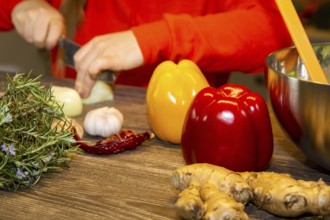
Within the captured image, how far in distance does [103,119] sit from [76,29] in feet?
2.28

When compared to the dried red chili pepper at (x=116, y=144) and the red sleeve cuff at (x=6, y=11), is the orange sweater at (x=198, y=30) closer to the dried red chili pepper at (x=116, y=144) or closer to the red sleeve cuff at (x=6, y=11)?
the red sleeve cuff at (x=6, y=11)

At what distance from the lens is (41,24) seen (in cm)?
150

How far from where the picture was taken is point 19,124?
841 millimetres

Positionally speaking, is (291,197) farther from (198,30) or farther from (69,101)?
(198,30)

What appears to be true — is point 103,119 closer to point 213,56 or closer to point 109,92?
point 109,92

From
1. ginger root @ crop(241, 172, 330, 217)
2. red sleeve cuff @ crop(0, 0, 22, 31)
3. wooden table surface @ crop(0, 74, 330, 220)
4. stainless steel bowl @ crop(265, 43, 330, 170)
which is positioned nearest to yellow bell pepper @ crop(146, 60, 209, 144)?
wooden table surface @ crop(0, 74, 330, 220)

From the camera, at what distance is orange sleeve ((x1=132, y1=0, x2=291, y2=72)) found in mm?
1360

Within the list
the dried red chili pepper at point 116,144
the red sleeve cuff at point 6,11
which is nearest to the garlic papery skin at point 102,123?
the dried red chili pepper at point 116,144

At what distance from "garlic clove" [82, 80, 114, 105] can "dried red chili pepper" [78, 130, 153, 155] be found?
33 cm

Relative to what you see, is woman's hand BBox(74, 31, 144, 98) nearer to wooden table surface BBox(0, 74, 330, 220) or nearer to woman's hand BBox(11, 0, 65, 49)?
woman's hand BBox(11, 0, 65, 49)

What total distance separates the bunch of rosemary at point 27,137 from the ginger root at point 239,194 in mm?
198

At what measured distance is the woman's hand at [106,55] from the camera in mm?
1321

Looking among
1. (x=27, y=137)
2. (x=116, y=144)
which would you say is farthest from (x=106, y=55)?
(x=27, y=137)

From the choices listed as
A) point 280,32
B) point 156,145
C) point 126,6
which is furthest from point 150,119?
point 126,6
